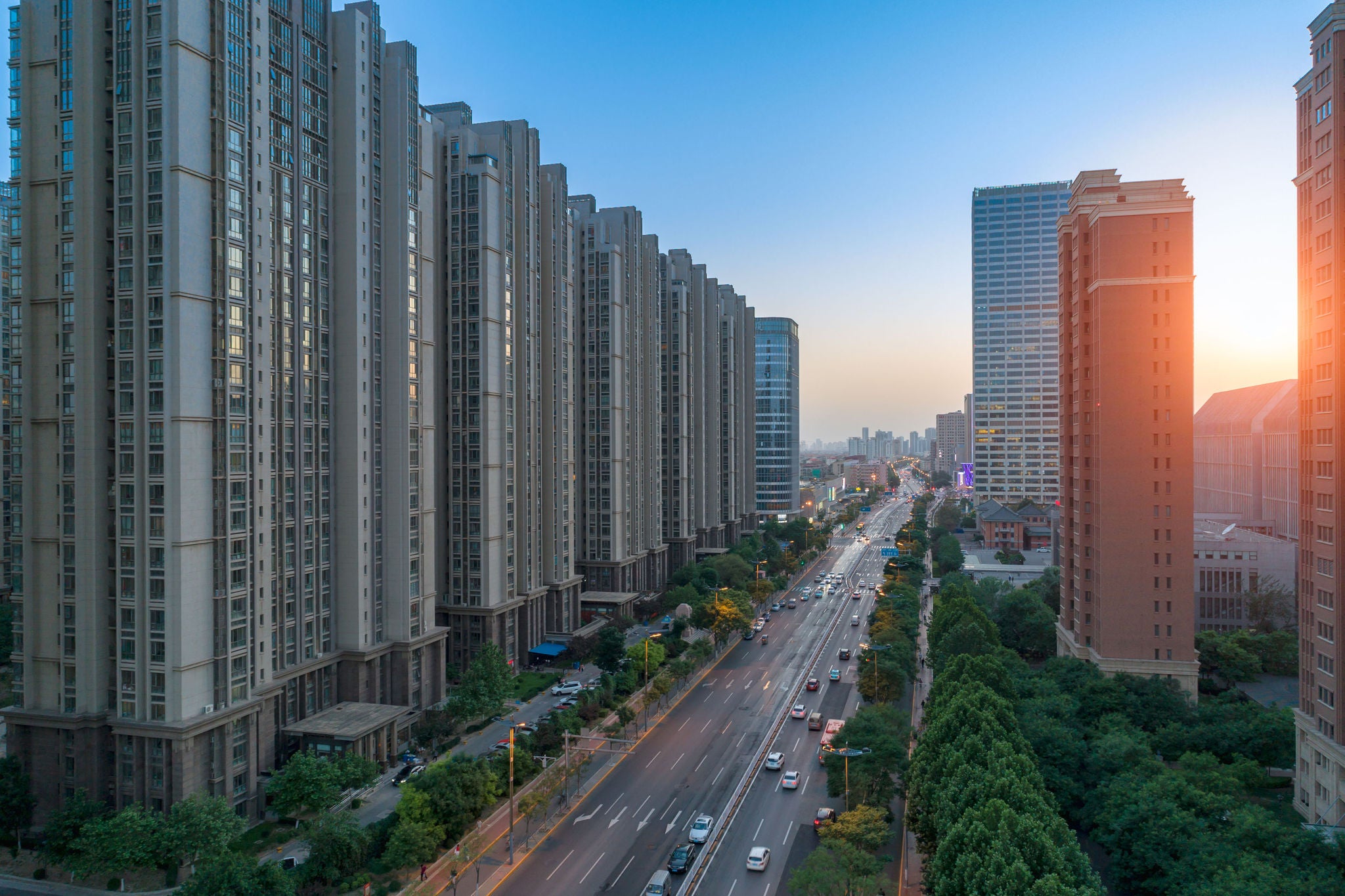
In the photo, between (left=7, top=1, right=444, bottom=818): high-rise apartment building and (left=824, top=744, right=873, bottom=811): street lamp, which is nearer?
(left=824, top=744, right=873, bottom=811): street lamp

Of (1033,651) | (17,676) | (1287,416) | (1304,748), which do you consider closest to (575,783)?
(17,676)

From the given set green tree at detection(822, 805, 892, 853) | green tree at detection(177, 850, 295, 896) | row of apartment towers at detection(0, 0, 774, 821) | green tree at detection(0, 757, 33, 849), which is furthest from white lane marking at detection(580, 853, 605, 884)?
green tree at detection(0, 757, 33, 849)

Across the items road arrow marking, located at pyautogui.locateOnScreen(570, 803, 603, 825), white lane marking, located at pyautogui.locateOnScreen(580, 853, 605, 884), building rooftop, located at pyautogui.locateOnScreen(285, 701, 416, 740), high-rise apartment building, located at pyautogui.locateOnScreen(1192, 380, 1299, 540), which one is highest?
high-rise apartment building, located at pyautogui.locateOnScreen(1192, 380, 1299, 540)

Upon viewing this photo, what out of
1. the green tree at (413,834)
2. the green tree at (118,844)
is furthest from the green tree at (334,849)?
the green tree at (118,844)

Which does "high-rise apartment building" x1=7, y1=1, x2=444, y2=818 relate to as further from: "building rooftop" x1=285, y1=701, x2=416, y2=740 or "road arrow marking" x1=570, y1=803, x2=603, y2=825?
"road arrow marking" x1=570, y1=803, x2=603, y2=825

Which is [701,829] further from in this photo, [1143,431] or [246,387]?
→ [1143,431]

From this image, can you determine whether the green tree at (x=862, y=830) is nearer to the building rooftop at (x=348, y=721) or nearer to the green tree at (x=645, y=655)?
the building rooftop at (x=348, y=721)
